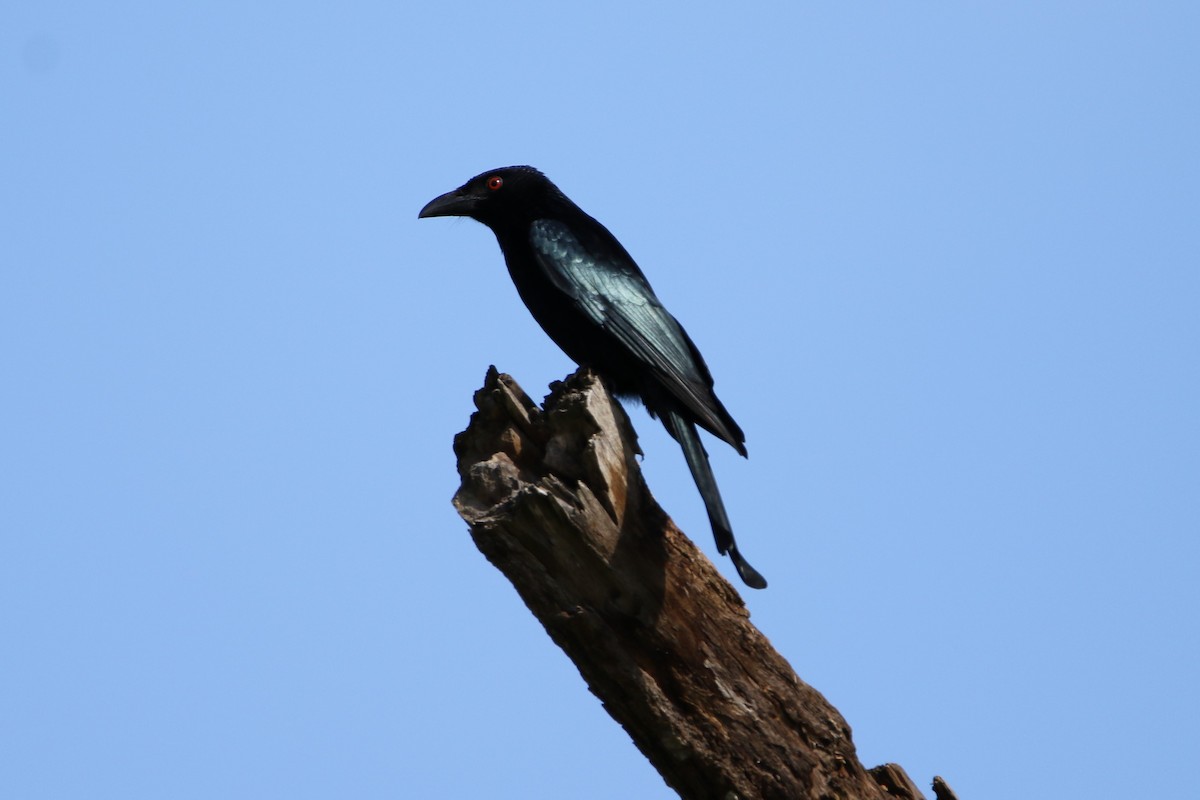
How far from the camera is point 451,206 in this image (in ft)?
27.8

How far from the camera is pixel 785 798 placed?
4.52 metres

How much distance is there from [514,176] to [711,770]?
5.00 m

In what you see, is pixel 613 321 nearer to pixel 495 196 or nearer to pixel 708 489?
pixel 708 489

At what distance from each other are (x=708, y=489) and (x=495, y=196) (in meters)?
3.08

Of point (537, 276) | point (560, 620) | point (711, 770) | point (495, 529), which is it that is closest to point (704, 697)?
point (711, 770)

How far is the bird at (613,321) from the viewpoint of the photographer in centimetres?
679

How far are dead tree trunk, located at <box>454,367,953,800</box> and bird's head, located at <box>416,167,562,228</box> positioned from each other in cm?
376

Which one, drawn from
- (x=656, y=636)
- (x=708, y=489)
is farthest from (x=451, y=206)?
(x=656, y=636)

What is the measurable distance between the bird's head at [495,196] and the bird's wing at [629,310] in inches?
26.2

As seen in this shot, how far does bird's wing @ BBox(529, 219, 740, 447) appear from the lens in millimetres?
6816

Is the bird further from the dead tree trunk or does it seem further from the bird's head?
the dead tree trunk

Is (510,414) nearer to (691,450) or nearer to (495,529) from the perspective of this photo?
(495,529)

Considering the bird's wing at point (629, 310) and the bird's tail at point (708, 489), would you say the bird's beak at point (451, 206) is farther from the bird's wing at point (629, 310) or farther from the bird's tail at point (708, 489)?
the bird's tail at point (708, 489)

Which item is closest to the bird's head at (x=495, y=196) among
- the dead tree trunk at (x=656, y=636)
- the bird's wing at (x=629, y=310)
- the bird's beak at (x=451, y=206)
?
the bird's beak at (x=451, y=206)
